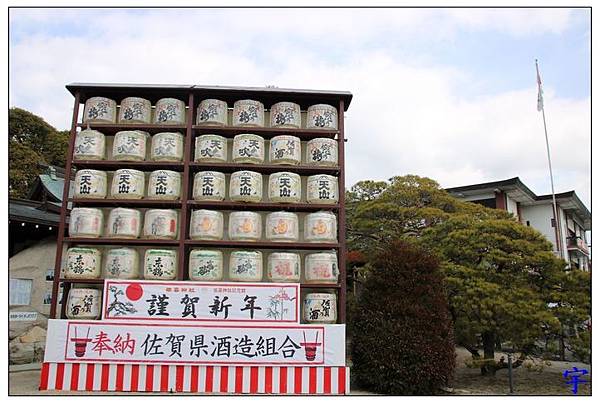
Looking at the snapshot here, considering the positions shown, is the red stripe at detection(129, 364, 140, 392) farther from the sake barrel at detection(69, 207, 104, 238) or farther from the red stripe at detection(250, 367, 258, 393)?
the sake barrel at detection(69, 207, 104, 238)

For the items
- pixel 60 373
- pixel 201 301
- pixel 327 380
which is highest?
pixel 201 301

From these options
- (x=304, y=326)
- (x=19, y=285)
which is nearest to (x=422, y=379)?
(x=304, y=326)

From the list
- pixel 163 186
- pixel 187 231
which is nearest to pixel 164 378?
pixel 187 231

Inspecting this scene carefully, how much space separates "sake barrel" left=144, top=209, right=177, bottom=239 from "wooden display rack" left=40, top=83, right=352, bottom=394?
0.11m

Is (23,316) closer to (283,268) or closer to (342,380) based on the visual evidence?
(283,268)

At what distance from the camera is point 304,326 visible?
6.74 m

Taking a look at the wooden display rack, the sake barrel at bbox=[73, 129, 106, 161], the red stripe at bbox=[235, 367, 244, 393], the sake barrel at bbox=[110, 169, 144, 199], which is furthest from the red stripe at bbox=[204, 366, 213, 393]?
the sake barrel at bbox=[73, 129, 106, 161]

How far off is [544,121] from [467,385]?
1011 centimetres

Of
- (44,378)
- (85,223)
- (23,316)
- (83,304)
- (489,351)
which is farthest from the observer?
(23,316)

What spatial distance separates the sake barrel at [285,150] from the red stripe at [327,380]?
10.5ft

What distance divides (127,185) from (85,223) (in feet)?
2.77

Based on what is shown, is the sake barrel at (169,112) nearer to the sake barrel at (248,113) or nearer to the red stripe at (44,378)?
the sake barrel at (248,113)

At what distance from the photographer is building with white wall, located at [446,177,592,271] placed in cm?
1853

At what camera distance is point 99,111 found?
25.8 ft
